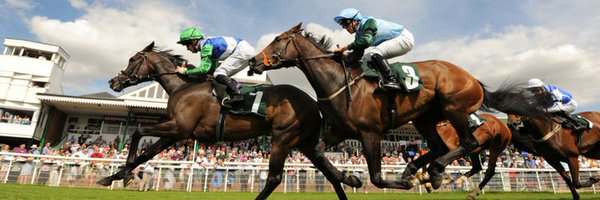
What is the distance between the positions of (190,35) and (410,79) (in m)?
3.14

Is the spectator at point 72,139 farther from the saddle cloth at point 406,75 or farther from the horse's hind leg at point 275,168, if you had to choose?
the saddle cloth at point 406,75

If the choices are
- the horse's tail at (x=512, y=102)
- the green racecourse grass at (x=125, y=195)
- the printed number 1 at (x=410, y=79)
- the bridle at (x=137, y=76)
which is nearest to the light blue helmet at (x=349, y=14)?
the printed number 1 at (x=410, y=79)

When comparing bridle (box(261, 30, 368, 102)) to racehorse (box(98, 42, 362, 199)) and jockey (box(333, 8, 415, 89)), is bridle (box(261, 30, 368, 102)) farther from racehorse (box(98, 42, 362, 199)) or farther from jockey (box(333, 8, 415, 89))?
racehorse (box(98, 42, 362, 199))

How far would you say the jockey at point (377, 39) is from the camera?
3.92m

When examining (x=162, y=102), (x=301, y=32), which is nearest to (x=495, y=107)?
(x=301, y=32)

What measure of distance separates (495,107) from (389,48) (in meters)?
1.53

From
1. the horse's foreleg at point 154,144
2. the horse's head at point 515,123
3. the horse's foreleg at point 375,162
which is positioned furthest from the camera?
the horse's head at point 515,123

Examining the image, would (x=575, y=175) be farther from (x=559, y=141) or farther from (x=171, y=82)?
A: (x=171, y=82)

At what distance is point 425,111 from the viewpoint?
396 centimetres

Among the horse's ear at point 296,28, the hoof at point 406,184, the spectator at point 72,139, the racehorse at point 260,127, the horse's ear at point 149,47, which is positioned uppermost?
the spectator at point 72,139

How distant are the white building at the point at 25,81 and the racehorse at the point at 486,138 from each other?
2487 centimetres

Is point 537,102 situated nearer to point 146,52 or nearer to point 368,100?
point 368,100

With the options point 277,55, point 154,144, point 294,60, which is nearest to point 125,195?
point 154,144

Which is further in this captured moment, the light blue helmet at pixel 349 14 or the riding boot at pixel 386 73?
the light blue helmet at pixel 349 14
